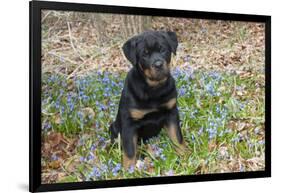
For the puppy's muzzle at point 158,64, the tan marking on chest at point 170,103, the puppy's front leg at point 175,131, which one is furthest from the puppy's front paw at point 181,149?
the puppy's muzzle at point 158,64

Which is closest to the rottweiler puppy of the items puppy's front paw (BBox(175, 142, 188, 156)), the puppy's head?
the puppy's head

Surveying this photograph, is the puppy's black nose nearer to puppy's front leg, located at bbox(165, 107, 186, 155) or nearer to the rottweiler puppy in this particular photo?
the rottweiler puppy

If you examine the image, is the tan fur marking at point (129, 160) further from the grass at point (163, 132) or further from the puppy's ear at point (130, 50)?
the puppy's ear at point (130, 50)

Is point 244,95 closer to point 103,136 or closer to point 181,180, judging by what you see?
point 181,180

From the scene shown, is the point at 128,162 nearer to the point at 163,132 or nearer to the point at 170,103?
the point at 163,132

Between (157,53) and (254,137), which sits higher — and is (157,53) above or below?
above

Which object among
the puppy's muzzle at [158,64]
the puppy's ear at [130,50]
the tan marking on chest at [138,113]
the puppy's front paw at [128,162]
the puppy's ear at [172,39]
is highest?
the puppy's ear at [172,39]

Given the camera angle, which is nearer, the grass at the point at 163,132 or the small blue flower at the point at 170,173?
the grass at the point at 163,132

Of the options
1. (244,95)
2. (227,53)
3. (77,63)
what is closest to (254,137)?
(244,95)
